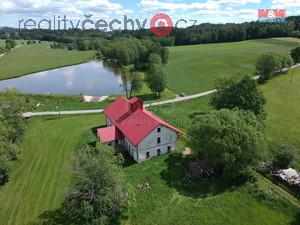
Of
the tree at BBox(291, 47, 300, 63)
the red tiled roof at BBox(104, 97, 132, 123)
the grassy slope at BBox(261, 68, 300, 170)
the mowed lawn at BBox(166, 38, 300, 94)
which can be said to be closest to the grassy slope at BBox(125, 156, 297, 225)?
the grassy slope at BBox(261, 68, 300, 170)

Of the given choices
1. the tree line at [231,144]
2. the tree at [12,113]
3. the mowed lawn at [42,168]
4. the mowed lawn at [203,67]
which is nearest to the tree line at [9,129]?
the tree at [12,113]

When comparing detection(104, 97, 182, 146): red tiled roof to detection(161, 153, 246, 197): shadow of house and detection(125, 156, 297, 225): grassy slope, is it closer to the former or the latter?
detection(161, 153, 246, 197): shadow of house

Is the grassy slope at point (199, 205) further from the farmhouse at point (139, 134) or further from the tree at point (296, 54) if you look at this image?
the tree at point (296, 54)

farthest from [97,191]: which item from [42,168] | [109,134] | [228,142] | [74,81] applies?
[74,81]

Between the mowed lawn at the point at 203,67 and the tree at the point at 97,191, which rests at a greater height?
the mowed lawn at the point at 203,67

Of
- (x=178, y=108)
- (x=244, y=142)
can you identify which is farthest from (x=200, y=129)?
(x=178, y=108)

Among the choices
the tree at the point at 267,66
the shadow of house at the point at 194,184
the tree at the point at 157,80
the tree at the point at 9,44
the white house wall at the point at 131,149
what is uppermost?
the tree at the point at 9,44

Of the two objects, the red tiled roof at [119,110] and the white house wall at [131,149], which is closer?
the white house wall at [131,149]
